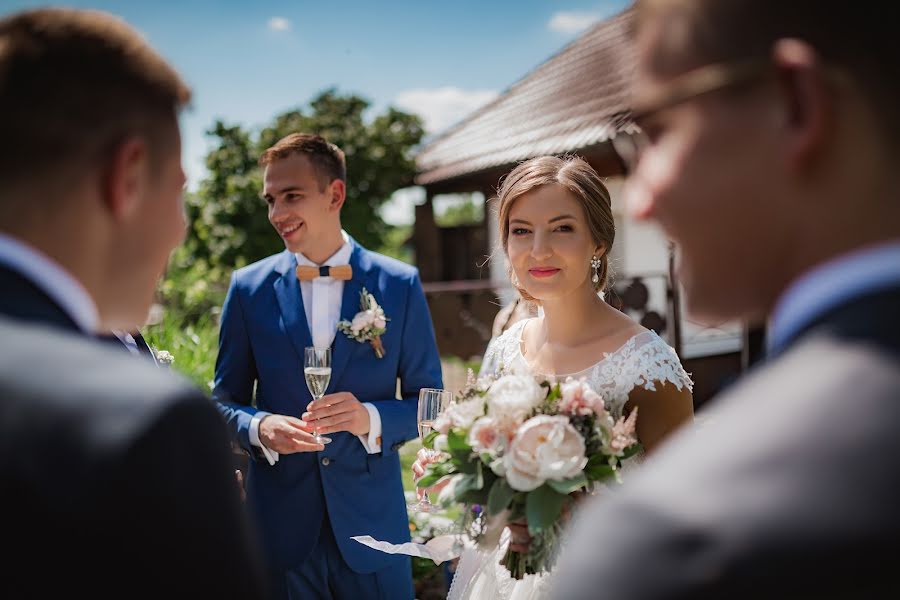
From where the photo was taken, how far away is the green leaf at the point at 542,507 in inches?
75.0

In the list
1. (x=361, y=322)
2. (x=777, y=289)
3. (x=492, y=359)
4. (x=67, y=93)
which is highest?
(x=67, y=93)

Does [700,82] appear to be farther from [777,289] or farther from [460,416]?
[460,416]

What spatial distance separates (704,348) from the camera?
32.2 ft

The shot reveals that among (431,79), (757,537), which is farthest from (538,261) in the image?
(431,79)

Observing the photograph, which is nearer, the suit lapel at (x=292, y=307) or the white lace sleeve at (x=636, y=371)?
the white lace sleeve at (x=636, y=371)

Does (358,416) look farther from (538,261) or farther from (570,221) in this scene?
(570,221)

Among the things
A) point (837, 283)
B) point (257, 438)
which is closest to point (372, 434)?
point (257, 438)

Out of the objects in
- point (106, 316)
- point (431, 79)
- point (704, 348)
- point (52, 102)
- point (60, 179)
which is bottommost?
point (704, 348)

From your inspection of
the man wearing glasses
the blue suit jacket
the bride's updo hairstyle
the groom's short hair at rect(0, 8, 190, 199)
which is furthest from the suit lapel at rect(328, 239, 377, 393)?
the man wearing glasses

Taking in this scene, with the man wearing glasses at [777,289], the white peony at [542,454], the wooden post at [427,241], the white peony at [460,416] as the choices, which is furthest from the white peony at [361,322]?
the wooden post at [427,241]

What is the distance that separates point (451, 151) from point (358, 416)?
1031 centimetres

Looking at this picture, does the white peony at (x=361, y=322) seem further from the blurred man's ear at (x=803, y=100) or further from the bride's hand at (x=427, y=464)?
the blurred man's ear at (x=803, y=100)

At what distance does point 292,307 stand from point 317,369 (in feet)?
1.75

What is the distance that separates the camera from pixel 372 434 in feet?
10.9
